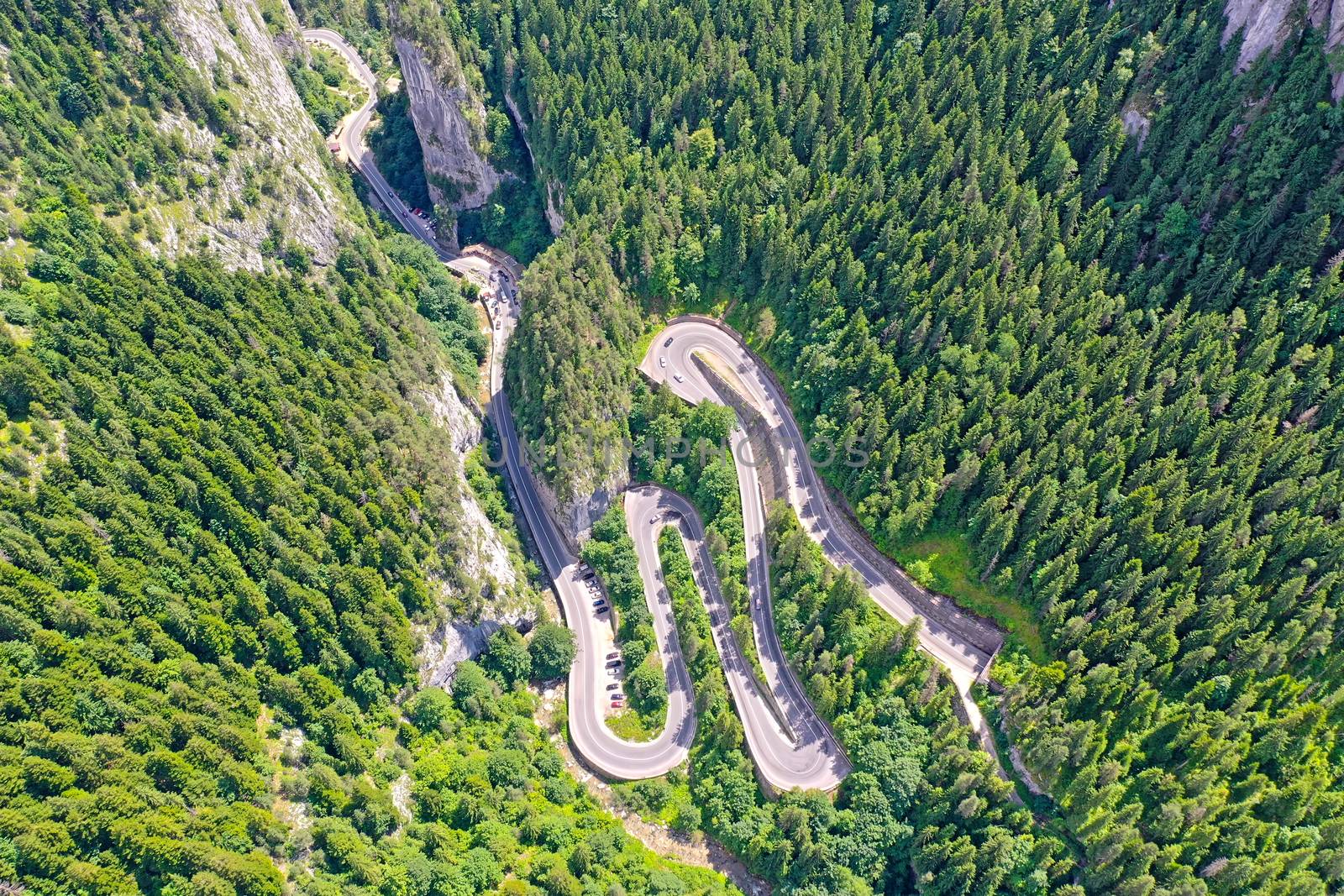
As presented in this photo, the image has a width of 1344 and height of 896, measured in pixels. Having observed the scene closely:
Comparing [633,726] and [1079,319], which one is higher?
[1079,319]

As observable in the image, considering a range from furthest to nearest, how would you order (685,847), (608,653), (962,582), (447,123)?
(447,123)
(608,653)
(962,582)
(685,847)

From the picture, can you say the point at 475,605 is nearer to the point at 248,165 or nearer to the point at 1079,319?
the point at 248,165

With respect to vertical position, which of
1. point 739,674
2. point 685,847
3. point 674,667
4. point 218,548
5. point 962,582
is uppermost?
point 962,582

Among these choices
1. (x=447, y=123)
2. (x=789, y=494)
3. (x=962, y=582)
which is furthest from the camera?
(x=447, y=123)

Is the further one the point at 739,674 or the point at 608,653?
the point at 608,653

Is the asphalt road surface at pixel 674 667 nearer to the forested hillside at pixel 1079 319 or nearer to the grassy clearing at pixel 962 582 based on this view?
the forested hillside at pixel 1079 319

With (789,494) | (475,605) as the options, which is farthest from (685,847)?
(789,494)

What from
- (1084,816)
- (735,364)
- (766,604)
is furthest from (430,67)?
(1084,816)

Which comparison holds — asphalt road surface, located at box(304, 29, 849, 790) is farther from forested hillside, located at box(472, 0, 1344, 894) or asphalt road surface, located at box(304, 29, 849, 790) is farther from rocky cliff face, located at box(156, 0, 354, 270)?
rocky cliff face, located at box(156, 0, 354, 270)
